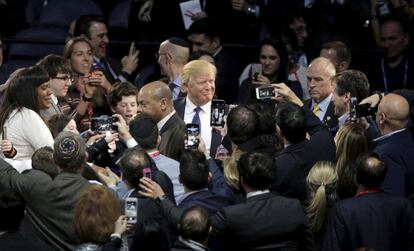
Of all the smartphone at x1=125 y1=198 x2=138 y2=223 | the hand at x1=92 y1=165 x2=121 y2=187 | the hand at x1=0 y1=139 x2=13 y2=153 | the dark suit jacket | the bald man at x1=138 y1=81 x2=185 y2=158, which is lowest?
the dark suit jacket

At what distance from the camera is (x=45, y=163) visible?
28.9 feet

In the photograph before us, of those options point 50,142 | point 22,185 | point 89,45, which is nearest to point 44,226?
point 22,185

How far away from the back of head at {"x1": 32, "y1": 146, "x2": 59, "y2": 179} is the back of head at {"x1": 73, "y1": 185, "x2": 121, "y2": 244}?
825 millimetres

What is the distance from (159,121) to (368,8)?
13.3ft

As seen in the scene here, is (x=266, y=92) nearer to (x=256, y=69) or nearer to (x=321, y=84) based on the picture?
(x=321, y=84)

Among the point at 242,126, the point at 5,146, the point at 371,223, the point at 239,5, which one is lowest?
the point at 371,223

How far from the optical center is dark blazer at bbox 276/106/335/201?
9.15m

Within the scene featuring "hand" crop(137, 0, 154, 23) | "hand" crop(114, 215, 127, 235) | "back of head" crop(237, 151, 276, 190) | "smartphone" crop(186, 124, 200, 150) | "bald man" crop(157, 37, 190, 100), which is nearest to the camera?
"hand" crop(114, 215, 127, 235)

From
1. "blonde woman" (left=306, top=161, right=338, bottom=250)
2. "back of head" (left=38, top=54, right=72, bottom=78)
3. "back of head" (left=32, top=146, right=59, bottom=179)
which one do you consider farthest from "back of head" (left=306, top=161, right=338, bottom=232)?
"back of head" (left=38, top=54, right=72, bottom=78)

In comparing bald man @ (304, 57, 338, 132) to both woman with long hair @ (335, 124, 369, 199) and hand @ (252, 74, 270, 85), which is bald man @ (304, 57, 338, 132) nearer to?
hand @ (252, 74, 270, 85)

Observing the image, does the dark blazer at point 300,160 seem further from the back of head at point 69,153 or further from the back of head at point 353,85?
the back of head at point 69,153

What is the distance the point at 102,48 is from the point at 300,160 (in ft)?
12.3

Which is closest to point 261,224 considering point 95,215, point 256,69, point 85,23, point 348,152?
point 95,215

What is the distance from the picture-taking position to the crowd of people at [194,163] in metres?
8.18
